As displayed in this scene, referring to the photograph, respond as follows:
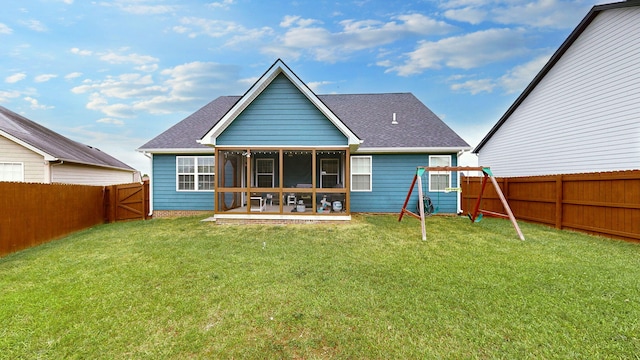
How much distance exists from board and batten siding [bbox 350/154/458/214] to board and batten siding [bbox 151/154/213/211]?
724cm

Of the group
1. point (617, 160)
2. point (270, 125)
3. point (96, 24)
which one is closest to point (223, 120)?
point (270, 125)

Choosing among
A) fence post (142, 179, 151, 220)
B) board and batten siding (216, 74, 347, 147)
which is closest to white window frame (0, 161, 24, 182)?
fence post (142, 179, 151, 220)

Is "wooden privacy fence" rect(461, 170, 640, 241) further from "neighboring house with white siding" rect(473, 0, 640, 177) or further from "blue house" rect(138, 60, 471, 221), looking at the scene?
"blue house" rect(138, 60, 471, 221)

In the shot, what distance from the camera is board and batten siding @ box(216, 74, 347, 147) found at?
9.30 m

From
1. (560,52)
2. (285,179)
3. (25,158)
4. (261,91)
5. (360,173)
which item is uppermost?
(560,52)

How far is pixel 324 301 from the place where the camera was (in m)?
3.52

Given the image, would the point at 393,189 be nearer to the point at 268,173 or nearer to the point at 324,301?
the point at 268,173

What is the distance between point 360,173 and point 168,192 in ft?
28.7

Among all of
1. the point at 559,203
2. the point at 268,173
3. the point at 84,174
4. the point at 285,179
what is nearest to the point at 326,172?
the point at 285,179

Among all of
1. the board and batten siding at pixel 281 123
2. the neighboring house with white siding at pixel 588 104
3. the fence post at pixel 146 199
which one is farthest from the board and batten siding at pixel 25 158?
the neighboring house with white siding at pixel 588 104

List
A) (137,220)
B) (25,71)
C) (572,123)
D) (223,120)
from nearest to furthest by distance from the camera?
(223,120)
(572,123)
(137,220)
(25,71)

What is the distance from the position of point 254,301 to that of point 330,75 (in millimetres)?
16809

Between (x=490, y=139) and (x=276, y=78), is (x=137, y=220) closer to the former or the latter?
(x=276, y=78)

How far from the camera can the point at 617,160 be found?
825 centimetres
